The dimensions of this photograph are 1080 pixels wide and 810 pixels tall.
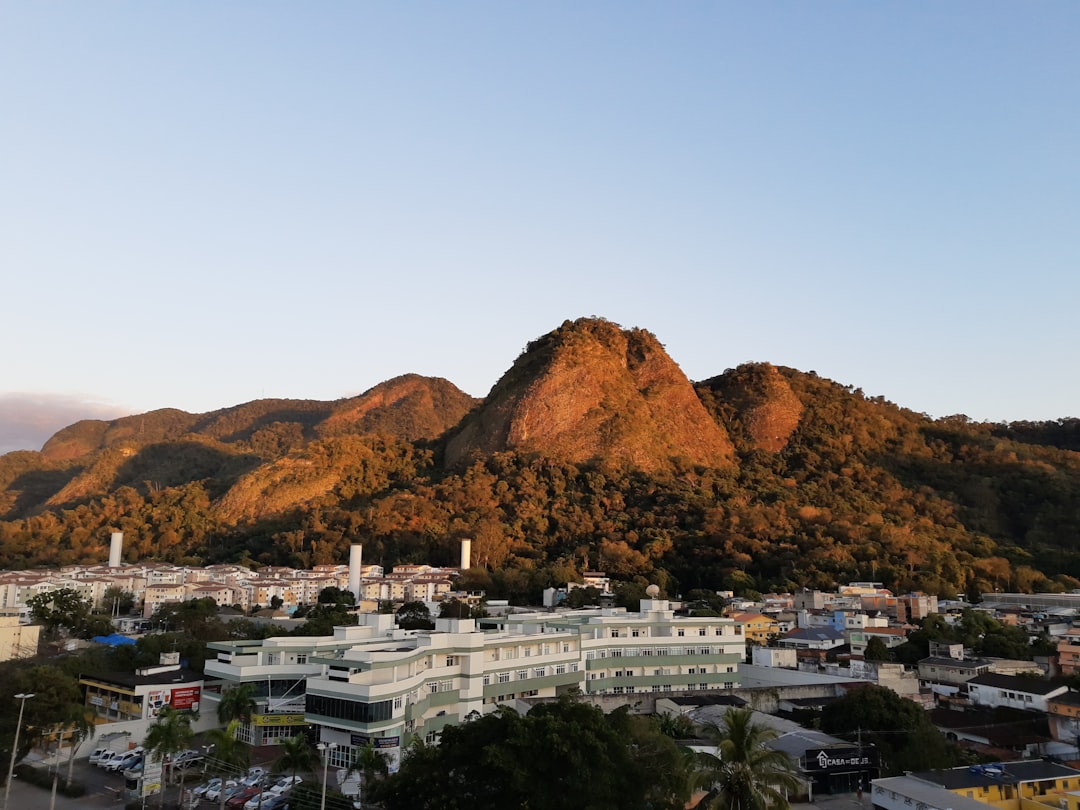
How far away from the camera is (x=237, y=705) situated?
2816cm

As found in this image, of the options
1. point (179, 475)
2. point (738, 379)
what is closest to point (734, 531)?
point (738, 379)

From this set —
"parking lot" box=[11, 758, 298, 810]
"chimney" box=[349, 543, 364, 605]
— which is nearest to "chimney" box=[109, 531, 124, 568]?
A: "chimney" box=[349, 543, 364, 605]

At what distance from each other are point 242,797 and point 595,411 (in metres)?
93.0

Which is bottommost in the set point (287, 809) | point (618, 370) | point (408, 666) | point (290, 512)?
point (287, 809)

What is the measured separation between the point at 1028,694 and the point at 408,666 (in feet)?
79.6

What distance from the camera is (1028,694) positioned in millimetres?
33938

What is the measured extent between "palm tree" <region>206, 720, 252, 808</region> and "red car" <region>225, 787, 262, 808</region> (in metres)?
0.24

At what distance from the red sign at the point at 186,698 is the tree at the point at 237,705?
4.28 meters

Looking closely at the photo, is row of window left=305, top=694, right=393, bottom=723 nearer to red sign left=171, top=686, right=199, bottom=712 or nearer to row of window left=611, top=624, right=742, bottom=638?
red sign left=171, top=686, right=199, bottom=712

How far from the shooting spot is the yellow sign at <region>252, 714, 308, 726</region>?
3039 cm

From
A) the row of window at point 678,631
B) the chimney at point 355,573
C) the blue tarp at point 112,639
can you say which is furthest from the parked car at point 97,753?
the chimney at point 355,573

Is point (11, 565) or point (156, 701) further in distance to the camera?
point (11, 565)

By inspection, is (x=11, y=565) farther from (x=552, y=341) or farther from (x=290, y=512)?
(x=552, y=341)

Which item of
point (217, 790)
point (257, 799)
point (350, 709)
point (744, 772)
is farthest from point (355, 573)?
point (744, 772)
